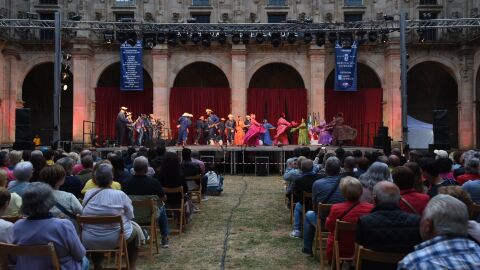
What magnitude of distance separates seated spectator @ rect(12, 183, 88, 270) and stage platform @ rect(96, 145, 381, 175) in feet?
50.5

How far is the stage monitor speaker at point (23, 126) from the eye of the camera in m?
15.5

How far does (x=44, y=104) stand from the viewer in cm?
3138

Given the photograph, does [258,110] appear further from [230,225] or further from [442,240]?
[442,240]

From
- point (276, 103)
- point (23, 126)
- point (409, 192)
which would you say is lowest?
point (409, 192)

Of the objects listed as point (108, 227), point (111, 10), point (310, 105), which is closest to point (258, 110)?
point (310, 105)

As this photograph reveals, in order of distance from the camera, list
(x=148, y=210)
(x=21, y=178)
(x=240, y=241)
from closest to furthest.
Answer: (x=21, y=178)
(x=148, y=210)
(x=240, y=241)

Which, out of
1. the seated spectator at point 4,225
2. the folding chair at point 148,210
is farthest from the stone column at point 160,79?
the seated spectator at point 4,225

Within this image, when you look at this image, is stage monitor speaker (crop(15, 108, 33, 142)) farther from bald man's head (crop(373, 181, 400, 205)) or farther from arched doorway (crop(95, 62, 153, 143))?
bald man's head (crop(373, 181, 400, 205))

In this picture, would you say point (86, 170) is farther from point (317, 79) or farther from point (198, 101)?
point (198, 101)

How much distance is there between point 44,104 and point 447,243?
31531 millimetres

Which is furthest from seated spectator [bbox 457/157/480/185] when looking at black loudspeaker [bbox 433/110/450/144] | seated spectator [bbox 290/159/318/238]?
black loudspeaker [bbox 433/110/450/144]

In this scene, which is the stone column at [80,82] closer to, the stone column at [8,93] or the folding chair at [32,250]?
the stone column at [8,93]

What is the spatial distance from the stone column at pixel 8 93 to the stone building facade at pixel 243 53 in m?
0.06

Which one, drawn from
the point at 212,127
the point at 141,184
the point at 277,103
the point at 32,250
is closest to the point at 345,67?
the point at 277,103
